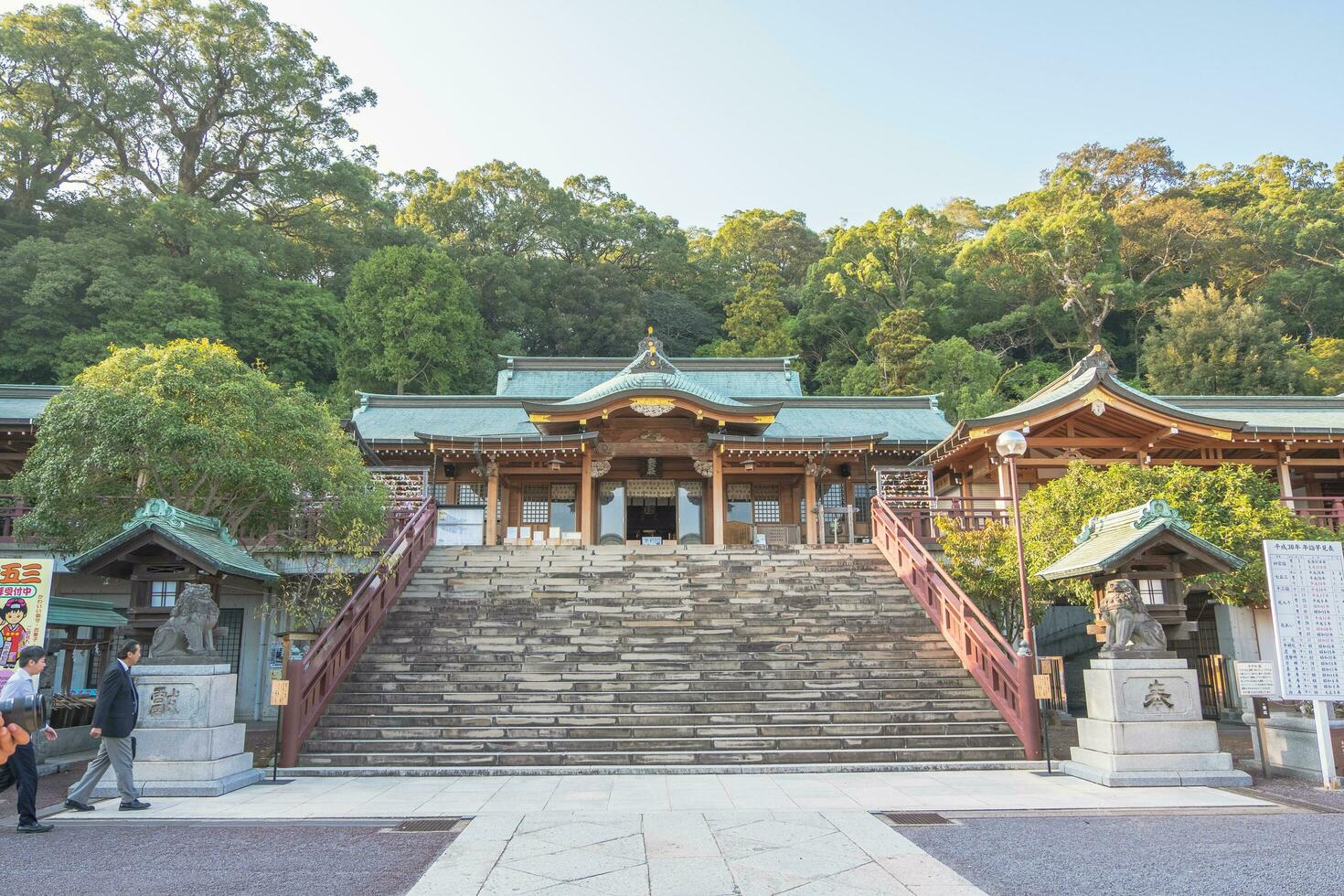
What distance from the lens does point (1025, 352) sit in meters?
43.6

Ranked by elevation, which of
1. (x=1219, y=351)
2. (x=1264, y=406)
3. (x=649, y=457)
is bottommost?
(x=649, y=457)

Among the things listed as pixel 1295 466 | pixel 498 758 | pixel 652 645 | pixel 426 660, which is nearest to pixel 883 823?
pixel 498 758

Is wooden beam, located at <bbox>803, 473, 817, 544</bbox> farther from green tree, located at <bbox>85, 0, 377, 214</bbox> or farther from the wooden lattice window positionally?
green tree, located at <bbox>85, 0, 377, 214</bbox>

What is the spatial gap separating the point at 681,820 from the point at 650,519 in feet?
52.3

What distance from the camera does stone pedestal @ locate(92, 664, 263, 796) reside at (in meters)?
8.32

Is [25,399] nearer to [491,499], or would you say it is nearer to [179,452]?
[491,499]

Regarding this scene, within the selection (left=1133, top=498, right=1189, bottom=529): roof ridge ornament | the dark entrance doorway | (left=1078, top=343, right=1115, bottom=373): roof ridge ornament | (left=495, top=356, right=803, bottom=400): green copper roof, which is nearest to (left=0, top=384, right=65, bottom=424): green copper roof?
(left=495, top=356, right=803, bottom=400): green copper roof

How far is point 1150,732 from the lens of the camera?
8.77 meters

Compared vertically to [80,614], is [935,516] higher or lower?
higher

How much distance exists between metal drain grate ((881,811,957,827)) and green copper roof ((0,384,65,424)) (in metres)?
22.4

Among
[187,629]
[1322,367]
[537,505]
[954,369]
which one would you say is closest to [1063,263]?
[1322,367]

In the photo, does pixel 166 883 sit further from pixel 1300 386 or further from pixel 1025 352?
pixel 1025 352

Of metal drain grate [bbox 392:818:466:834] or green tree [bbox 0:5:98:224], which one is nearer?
metal drain grate [bbox 392:818:466:834]

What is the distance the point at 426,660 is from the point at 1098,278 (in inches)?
1539
